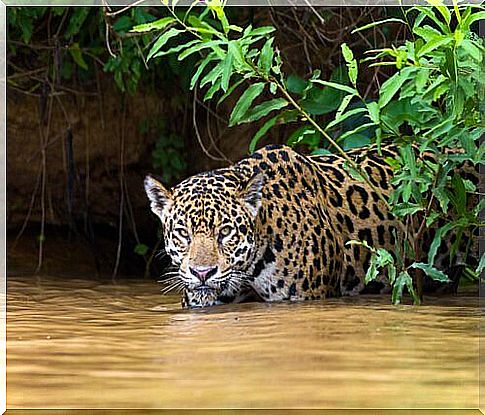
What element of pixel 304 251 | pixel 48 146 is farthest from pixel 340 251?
pixel 48 146

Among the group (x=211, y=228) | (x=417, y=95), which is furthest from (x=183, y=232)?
(x=417, y=95)

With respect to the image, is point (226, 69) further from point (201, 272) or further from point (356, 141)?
point (356, 141)

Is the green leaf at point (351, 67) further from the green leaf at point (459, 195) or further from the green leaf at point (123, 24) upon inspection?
the green leaf at point (123, 24)

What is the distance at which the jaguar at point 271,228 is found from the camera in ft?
14.1

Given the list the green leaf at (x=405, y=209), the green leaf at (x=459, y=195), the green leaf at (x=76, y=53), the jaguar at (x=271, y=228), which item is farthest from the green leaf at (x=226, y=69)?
the green leaf at (x=76, y=53)

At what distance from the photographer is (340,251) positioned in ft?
15.4

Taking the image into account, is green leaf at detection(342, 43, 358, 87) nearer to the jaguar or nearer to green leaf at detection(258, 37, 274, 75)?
green leaf at detection(258, 37, 274, 75)

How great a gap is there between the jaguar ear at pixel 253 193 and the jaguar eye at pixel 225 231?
0.57 feet

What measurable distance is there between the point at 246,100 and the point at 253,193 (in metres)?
0.65

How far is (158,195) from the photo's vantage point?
450cm

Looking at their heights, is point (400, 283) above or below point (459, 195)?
below

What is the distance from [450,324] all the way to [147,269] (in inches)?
156

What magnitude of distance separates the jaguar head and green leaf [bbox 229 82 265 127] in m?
0.52

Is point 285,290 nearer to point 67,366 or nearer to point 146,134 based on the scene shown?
point 67,366
